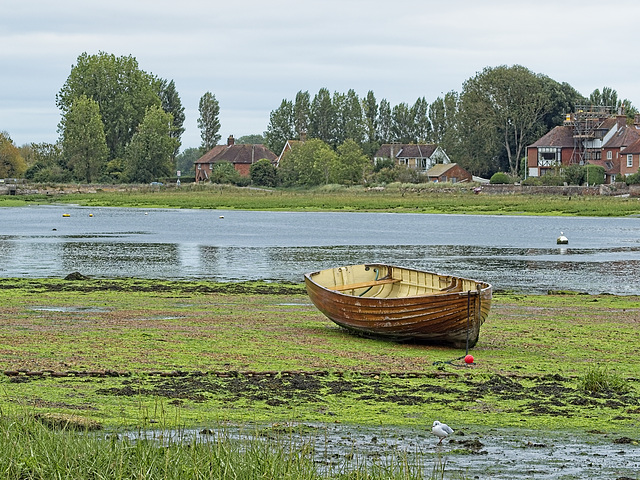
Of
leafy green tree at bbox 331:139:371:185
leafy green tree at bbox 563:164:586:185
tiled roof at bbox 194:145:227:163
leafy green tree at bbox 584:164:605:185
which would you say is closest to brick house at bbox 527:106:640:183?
leafy green tree at bbox 584:164:605:185

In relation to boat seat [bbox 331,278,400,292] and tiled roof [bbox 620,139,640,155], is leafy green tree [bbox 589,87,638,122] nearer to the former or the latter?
tiled roof [bbox 620,139,640,155]

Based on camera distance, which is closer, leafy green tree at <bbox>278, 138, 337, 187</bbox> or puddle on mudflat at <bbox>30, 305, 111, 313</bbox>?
puddle on mudflat at <bbox>30, 305, 111, 313</bbox>

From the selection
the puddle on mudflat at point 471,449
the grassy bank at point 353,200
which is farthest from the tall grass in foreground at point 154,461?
the grassy bank at point 353,200

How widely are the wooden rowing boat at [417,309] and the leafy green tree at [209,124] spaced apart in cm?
17314

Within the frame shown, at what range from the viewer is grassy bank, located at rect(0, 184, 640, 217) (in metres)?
100

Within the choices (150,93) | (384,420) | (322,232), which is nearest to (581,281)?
(384,420)

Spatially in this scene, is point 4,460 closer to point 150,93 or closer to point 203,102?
point 150,93

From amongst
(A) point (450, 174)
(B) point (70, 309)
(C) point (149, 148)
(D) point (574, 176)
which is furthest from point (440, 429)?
(A) point (450, 174)

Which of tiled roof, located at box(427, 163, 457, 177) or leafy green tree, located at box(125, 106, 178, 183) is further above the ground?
leafy green tree, located at box(125, 106, 178, 183)

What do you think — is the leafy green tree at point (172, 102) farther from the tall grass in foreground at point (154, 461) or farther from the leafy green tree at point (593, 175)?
the tall grass in foreground at point (154, 461)

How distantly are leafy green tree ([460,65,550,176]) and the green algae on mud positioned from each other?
126589mm

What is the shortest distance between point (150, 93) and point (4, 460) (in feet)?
544

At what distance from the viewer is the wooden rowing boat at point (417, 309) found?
18.1m

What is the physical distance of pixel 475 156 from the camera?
158 m
